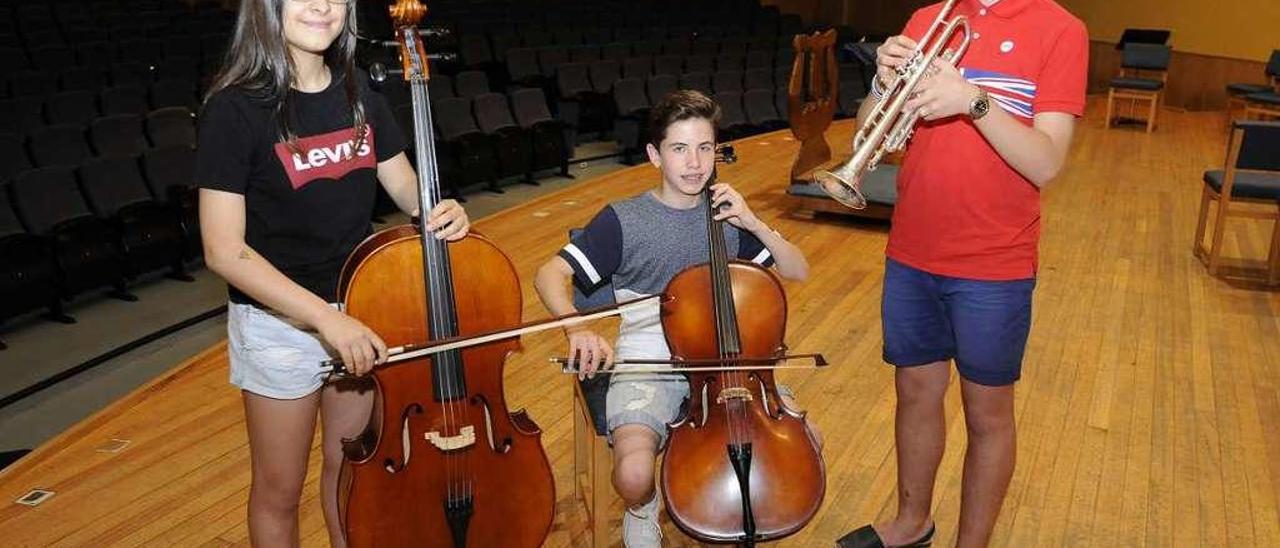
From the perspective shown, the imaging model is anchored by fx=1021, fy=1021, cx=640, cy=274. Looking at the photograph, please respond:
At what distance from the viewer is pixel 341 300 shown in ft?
5.27

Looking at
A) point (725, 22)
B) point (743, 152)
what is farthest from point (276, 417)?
point (725, 22)

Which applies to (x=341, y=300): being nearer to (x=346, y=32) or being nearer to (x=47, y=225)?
(x=346, y=32)

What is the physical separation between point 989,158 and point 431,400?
1.06 meters

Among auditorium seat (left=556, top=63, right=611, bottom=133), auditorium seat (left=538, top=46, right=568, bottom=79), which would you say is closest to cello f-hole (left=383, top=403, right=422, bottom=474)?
auditorium seat (left=556, top=63, right=611, bottom=133)

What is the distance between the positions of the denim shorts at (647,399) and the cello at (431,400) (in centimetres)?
30

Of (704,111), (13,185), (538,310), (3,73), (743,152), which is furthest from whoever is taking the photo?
(743,152)

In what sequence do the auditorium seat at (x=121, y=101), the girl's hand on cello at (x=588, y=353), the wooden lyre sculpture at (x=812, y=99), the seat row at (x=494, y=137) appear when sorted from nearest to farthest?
the girl's hand on cello at (x=588, y=353) < the wooden lyre sculpture at (x=812, y=99) < the auditorium seat at (x=121, y=101) < the seat row at (x=494, y=137)

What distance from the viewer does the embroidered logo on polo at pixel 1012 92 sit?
177 cm

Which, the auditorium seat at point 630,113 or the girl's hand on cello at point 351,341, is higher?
the girl's hand on cello at point 351,341

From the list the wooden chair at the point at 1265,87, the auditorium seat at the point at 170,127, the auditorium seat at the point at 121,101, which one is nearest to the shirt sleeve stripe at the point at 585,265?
the auditorium seat at the point at 170,127

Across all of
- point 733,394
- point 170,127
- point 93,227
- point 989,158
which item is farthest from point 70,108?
point 989,158

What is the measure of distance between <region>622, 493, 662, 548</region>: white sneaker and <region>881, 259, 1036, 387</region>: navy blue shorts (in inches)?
22.9

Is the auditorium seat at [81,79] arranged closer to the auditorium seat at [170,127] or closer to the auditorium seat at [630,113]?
the auditorium seat at [170,127]

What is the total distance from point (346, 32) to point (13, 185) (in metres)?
3.36
